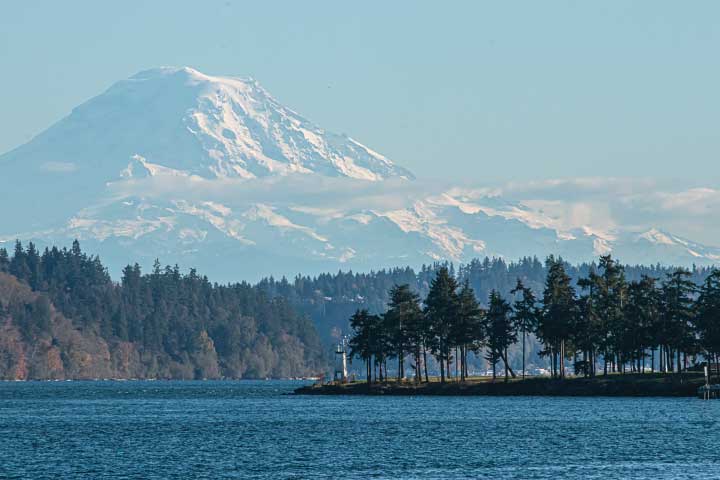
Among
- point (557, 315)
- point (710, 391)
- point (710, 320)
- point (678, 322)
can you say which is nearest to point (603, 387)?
point (557, 315)

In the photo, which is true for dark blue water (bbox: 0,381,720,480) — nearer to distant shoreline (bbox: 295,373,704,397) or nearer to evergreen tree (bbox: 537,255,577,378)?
distant shoreline (bbox: 295,373,704,397)

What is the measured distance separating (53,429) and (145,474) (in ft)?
141

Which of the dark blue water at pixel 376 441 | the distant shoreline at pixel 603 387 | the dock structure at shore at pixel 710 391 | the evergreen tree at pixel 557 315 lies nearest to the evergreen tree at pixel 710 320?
the distant shoreline at pixel 603 387

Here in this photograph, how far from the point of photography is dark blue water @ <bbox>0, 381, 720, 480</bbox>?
3954 inches

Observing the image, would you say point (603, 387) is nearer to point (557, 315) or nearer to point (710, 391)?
point (557, 315)

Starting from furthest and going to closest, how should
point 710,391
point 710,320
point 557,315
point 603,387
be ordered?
point 557,315, point 603,387, point 710,320, point 710,391

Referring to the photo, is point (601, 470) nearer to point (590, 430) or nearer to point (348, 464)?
point (348, 464)

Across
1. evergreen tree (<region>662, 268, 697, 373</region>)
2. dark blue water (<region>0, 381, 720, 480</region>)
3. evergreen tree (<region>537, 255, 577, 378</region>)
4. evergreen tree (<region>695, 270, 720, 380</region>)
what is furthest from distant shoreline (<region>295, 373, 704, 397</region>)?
evergreen tree (<region>537, 255, 577, 378</region>)

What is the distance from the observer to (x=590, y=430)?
130 metres

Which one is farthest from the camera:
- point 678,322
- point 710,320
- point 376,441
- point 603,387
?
point 603,387

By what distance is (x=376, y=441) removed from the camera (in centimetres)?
12244

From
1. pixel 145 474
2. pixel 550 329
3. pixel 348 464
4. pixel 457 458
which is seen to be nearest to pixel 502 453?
pixel 457 458

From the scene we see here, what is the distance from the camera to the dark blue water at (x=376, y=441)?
100 metres

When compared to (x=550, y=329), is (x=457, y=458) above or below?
below
